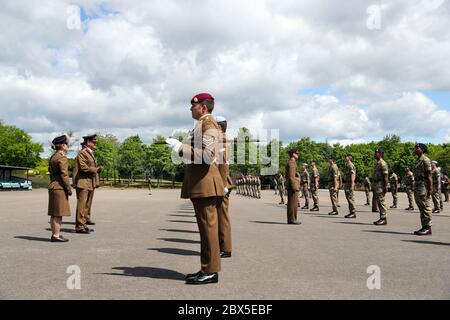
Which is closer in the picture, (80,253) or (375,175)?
(80,253)

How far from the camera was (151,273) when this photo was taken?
5852 mm

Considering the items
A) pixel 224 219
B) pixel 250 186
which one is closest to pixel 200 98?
pixel 224 219

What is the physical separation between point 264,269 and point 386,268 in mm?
1710

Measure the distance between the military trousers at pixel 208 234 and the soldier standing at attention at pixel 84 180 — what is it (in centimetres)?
577

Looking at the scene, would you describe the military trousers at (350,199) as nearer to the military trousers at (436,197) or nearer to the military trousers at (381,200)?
the military trousers at (381,200)

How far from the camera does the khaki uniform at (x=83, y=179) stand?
33.9 ft

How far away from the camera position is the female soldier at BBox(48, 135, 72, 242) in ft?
28.5

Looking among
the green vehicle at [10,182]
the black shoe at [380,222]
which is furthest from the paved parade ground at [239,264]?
the green vehicle at [10,182]

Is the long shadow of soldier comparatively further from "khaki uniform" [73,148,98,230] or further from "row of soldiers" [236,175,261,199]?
"row of soldiers" [236,175,261,199]

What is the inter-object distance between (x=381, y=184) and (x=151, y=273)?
9.17 meters

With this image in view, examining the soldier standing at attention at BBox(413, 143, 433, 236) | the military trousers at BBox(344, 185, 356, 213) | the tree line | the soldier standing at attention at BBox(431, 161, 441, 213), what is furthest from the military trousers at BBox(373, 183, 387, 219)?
the tree line
